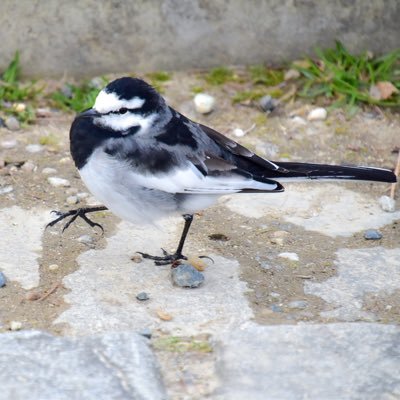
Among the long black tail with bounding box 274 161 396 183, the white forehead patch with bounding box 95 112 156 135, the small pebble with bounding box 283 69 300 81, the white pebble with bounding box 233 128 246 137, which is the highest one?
the white forehead patch with bounding box 95 112 156 135

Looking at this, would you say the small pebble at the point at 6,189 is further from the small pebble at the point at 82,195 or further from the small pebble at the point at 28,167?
the small pebble at the point at 82,195

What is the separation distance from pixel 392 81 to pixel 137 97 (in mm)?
2197

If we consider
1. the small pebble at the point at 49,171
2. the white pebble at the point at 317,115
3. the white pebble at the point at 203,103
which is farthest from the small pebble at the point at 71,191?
the white pebble at the point at 317,115

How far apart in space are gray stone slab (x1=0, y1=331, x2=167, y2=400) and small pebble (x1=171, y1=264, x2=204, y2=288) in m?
0.60

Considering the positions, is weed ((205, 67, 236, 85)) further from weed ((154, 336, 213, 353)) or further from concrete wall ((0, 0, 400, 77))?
weed ((154, 336, 213, 353))

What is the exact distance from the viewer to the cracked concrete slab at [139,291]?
12.4 ft

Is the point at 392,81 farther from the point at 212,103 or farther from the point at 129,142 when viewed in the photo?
the point at 129,142

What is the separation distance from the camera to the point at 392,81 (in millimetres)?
5832

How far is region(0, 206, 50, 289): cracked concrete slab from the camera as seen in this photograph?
4.16m

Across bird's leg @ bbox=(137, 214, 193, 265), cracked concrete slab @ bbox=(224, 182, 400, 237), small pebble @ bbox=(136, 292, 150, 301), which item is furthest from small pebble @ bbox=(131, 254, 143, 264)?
cracked concrete slab @ bbox=(224, 182, 400, 237)

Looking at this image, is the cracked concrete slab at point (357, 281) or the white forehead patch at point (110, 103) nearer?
the cracked concrete slab at point (357, 281)

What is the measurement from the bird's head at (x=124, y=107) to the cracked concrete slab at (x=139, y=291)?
61 centimetres

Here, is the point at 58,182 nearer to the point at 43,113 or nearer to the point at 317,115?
the point at 43,113

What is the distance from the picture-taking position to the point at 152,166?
4113 mm
